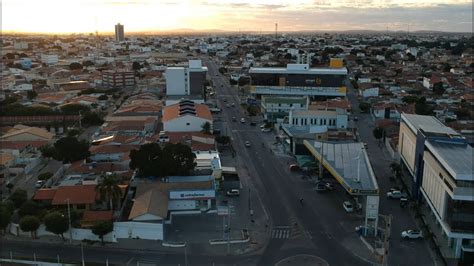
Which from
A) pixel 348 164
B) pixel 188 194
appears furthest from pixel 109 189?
pixel 348 164

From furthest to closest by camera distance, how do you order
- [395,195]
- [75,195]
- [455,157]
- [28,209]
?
[395,195] → [75,195] → [28,209] → [455,157]

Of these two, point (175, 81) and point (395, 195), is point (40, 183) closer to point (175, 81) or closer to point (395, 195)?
point (395, 195)

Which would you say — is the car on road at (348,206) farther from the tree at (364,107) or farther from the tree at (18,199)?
the tree at (364,107)

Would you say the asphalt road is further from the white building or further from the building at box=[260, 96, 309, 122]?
the building at box=[260, 96, 309, 122]

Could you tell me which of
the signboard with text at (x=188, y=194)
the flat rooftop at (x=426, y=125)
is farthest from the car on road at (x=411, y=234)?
the signboard with text at (x=188, y=194)

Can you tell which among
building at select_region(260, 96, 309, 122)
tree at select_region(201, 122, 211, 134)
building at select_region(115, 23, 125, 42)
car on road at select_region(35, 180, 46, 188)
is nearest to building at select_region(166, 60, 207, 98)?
building at select_region(260, 96, 309, 122)

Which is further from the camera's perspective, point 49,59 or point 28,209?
point 49,59

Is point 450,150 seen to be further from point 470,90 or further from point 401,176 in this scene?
point 470,90
